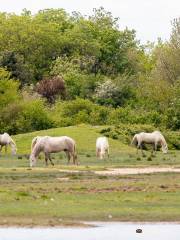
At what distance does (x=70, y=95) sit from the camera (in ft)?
323

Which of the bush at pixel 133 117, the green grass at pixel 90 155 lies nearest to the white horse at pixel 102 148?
the green grass at pixel 90 155

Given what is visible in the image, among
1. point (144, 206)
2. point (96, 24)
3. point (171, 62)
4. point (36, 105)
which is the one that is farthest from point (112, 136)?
point (96, 24)

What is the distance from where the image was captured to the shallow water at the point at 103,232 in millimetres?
21727

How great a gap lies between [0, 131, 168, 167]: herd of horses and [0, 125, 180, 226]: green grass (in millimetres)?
1206

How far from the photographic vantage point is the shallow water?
21.7 m

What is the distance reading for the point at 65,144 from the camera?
157 feet

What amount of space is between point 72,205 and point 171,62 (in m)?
64.6

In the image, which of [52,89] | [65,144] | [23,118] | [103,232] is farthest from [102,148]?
[52,89]

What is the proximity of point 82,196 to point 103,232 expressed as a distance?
273 inches

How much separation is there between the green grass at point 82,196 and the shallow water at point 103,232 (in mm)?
831

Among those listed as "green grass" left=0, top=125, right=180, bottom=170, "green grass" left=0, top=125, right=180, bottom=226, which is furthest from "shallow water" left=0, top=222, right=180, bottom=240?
"green grass" left=0, top=125, right=180, bottom=170

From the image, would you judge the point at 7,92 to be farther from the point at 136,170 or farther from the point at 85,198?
the point at 85,198

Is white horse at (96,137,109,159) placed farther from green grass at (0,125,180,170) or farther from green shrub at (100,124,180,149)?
green shrub at (100,124,180,149)

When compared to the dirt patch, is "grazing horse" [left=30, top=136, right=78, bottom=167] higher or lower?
higher
